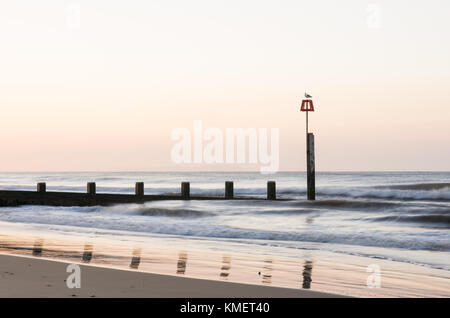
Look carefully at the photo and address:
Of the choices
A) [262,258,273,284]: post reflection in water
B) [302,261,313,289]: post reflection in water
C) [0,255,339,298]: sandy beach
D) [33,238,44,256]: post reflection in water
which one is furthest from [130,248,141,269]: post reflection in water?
[302,261,313,289]: post reflection in water

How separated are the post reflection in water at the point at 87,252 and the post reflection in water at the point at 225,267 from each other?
6.03ft

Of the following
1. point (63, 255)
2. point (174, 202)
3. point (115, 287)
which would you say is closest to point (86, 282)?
point (115, 287)

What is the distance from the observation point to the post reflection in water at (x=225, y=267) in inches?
291

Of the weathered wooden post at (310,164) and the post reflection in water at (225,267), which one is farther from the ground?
the weathered wooden post at (310,164)

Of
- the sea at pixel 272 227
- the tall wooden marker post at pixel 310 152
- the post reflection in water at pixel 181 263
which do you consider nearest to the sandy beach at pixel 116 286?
the post reflection in water at pixel 181 263

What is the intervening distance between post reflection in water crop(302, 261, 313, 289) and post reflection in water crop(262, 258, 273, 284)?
40 cm

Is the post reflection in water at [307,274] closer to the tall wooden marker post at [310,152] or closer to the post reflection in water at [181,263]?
the post reflection in water at [181,263]

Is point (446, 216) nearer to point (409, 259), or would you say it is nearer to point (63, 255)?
point (409, 259)

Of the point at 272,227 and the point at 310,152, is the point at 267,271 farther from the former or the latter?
the point at 310,152

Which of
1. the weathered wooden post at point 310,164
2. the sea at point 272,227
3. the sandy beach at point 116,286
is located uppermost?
the weathered wooden post at point 310,164

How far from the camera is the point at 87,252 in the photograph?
9672 millimetres

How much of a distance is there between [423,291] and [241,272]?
222cm

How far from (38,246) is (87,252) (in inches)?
49.7

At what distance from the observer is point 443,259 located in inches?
387
